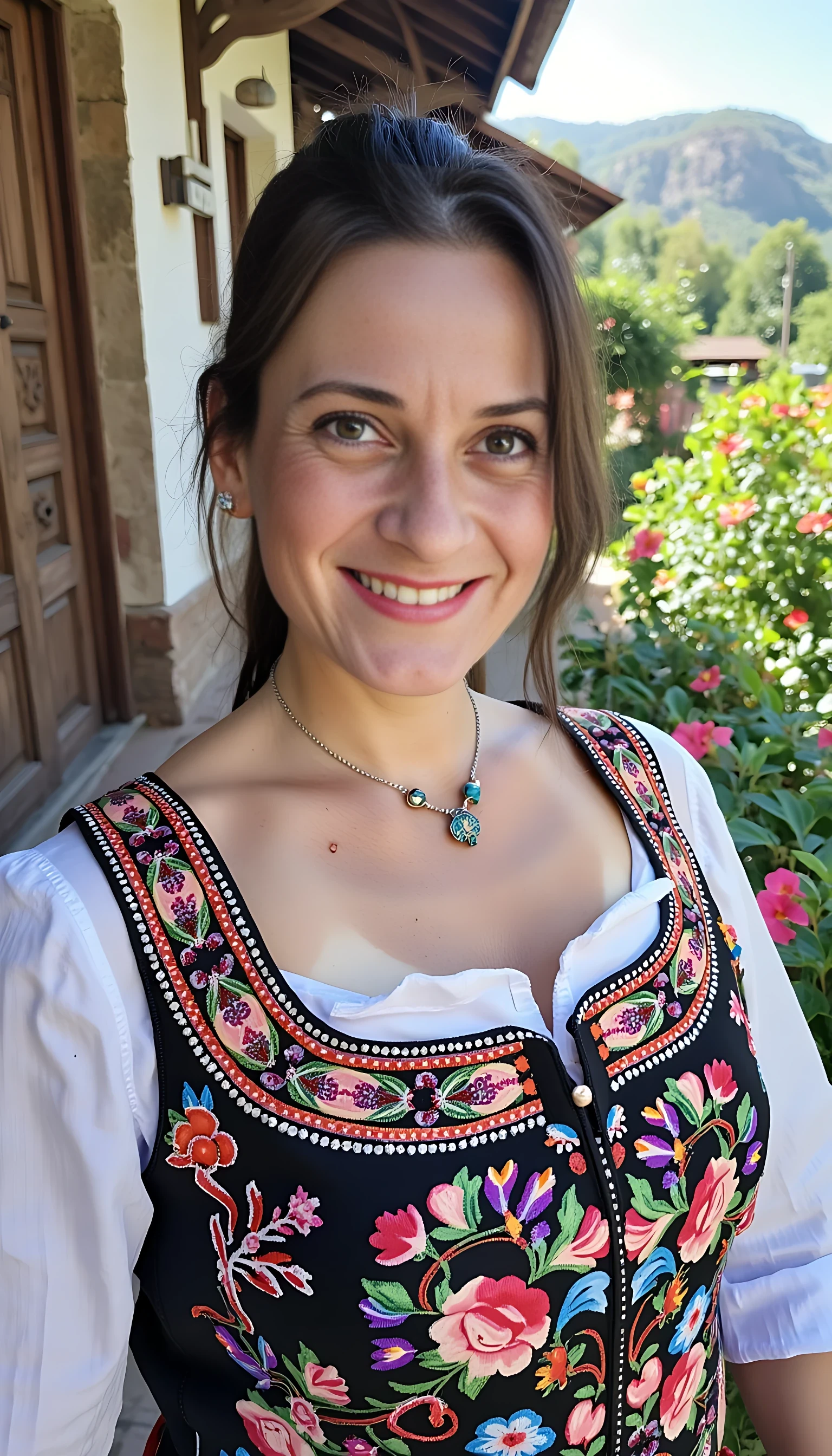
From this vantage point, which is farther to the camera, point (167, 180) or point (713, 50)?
point (713, 50)

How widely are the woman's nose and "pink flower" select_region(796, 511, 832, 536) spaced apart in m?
2.36

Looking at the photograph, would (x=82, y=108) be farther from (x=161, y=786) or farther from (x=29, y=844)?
(x=161, y=786)

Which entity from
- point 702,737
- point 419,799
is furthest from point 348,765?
point 702,737

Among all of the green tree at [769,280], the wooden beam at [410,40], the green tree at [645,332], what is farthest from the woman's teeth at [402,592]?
the green tree at [769,280]

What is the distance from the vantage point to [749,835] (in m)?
1.57

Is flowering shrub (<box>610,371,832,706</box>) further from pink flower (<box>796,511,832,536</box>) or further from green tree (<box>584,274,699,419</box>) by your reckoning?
green tree (<box>584,274,699,419</box>)

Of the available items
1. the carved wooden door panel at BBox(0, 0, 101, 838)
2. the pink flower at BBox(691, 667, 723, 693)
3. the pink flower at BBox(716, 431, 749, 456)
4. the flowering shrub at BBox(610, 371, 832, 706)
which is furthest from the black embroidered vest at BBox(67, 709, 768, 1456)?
the pink flower at BBox(716, 431, 749, 456)

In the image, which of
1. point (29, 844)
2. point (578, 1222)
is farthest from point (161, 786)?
point (29, 844)

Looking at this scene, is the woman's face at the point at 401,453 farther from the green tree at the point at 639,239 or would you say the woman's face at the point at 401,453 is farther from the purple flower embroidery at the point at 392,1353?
the green tree at the point at 639,239

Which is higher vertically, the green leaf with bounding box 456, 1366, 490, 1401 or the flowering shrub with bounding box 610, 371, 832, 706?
the flowering shrub with bounding box 610, 371, 832, 706

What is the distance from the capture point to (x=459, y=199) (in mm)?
972

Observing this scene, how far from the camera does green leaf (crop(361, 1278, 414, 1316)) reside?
2.62 feet

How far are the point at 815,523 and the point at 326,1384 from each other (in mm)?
2752

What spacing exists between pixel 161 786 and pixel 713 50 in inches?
7880
